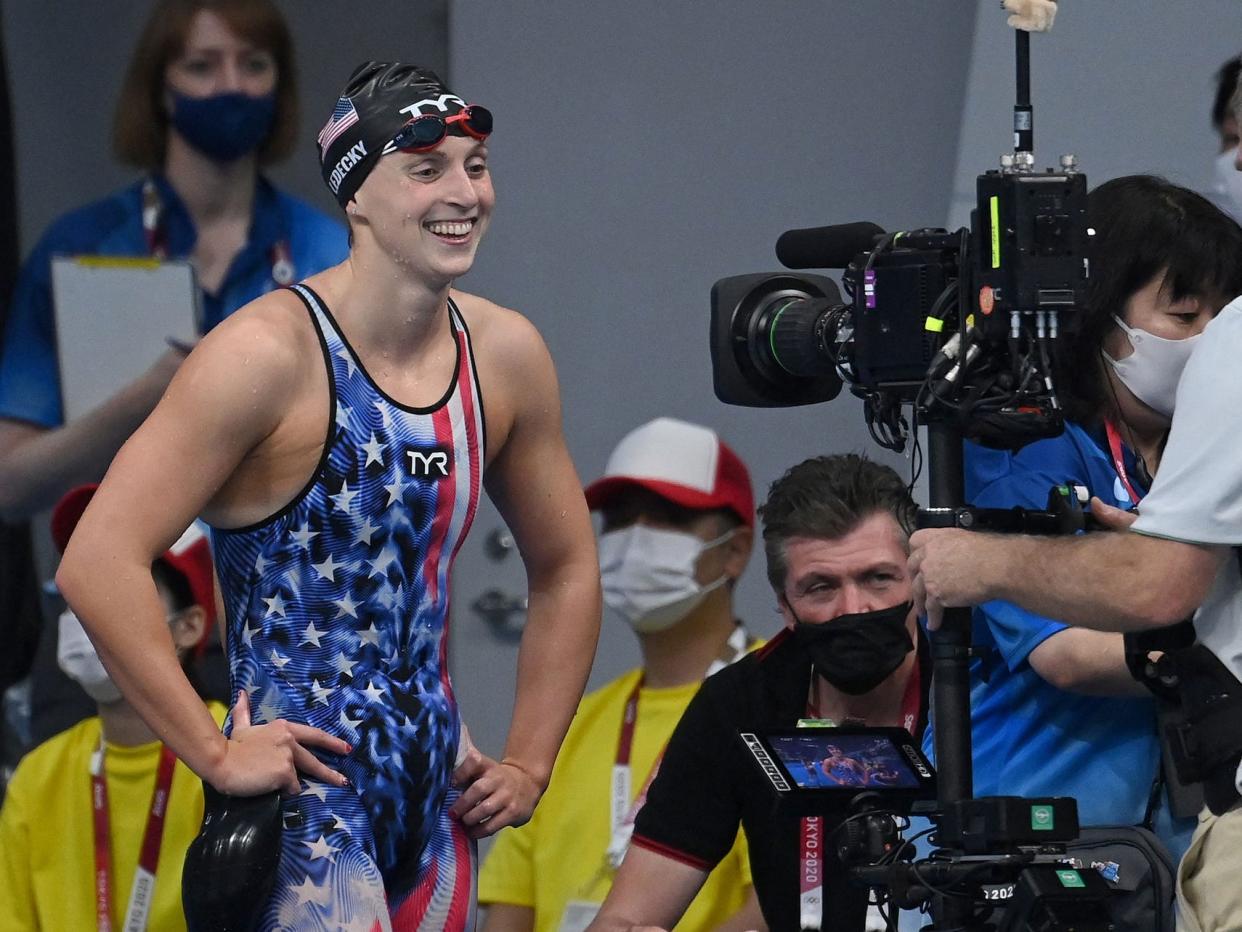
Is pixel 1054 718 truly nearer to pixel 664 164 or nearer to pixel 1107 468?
pixel 1107 468

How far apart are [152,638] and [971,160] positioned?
9.22ft

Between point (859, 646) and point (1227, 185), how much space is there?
4.90ft

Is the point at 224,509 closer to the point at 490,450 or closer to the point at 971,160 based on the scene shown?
the point at 490,450

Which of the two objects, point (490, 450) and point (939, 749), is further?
point (490, 450)

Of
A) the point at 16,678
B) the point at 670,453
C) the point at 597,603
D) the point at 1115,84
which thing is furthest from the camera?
the point at 16,678

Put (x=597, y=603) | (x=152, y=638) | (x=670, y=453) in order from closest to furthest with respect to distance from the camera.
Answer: (x=152, y=638) < (x=597, y=603) < (x=670, y=453)

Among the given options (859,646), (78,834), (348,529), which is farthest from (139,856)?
(348,529)

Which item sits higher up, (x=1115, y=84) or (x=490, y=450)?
(x=1115, y=84)

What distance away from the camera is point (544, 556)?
9.98 ft

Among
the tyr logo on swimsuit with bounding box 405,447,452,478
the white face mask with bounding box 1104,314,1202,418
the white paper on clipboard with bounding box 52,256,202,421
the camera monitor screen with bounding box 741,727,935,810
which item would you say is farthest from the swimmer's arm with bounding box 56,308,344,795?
the white paper on clipboard with bounding box 52,256,202,421

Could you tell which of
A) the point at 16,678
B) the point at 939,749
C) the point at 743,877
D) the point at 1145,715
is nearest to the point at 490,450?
the point at 939,749

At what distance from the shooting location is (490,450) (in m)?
2.88

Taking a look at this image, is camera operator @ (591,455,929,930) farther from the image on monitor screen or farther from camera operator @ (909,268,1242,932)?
camera operator @ (909,268,1242,932)

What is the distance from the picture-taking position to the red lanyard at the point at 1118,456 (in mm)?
3053
